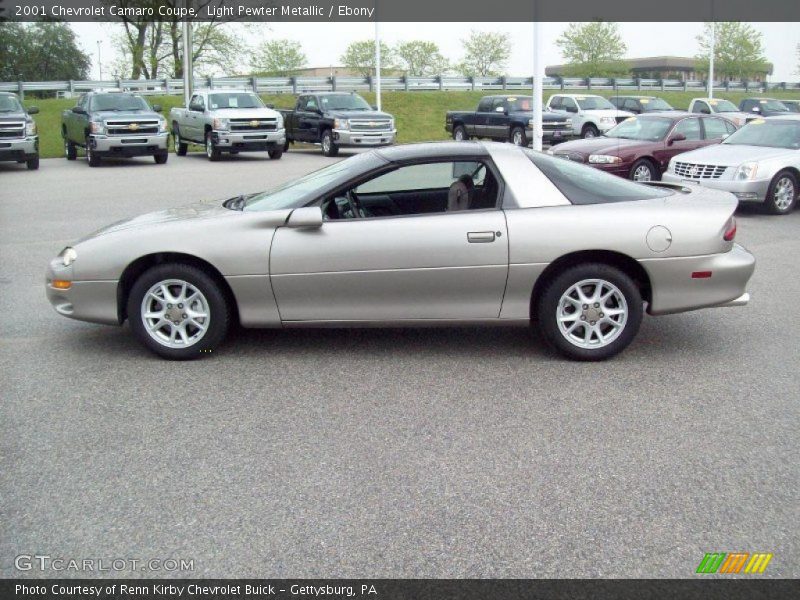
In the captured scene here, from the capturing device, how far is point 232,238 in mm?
6188

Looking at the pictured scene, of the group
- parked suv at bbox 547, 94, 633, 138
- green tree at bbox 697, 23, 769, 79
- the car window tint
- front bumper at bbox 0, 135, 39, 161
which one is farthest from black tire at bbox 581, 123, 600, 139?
green tree at bbox 697, 23, 769, 79

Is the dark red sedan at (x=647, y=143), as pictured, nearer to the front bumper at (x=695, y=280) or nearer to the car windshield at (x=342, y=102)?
the front bumper at (x=695, y=280)

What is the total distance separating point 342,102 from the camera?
94.0 ft

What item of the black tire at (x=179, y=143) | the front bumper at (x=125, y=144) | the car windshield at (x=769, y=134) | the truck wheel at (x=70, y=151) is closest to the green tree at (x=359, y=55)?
the black tire at (x=179, y=143)

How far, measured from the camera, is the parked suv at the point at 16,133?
22578mm

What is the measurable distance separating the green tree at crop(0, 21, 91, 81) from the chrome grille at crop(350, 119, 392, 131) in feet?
137

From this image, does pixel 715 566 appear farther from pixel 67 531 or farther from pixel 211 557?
pixel 67 531

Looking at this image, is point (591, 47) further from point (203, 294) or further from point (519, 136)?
point (203, 294)

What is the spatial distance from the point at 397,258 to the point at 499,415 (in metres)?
1.42

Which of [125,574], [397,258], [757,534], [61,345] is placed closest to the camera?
[125,574]

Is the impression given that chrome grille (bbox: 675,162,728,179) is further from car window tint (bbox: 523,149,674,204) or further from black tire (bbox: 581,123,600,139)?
black tire (bbox: 581,123,600,139)

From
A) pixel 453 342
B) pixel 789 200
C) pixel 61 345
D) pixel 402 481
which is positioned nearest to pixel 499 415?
pixel 402 481

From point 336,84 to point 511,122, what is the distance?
19091mm

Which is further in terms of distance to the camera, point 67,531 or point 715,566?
point 67,531
